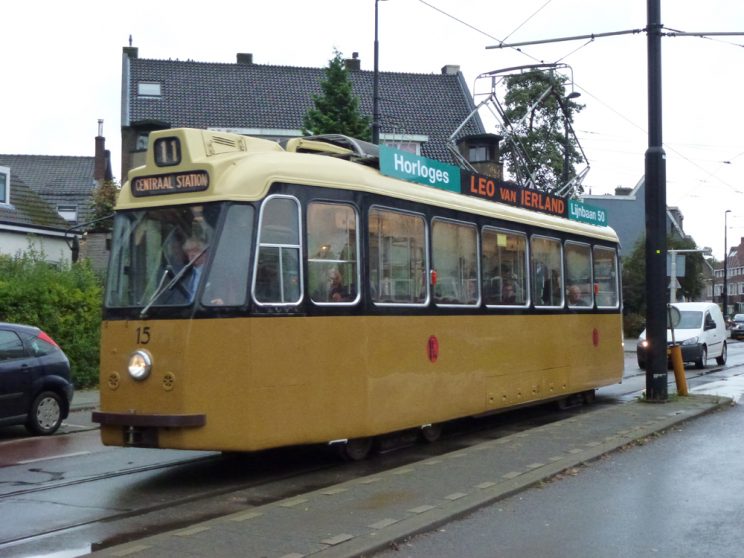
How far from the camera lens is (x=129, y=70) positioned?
4453 cm

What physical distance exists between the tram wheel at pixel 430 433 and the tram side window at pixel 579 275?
13.0 ft

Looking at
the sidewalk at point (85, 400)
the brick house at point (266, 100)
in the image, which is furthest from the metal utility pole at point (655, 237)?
the brick house at point (266, 100)

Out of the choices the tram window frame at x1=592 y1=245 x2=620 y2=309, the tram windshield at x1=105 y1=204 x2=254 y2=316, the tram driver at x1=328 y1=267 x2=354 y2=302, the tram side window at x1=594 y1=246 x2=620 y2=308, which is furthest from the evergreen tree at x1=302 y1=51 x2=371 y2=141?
the tram windshield at x1=105 y1=204 x2=254 y2=316

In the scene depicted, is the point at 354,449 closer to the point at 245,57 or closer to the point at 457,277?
the point at 457,277

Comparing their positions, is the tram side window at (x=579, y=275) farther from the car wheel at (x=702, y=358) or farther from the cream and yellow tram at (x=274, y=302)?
the car wheel at (x=702, y=358)

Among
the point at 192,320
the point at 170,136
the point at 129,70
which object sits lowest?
the point at 192,320

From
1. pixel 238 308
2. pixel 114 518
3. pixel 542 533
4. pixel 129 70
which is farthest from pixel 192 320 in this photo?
pixel 129 70

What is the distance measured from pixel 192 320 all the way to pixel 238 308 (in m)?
0.42

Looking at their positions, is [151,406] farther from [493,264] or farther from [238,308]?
[493,264]

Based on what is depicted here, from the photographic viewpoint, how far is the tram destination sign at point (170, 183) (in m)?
8.98

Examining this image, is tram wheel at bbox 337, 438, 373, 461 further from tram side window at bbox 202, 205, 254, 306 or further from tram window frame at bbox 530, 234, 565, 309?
tram window frame at bbox 530, 234, 565, 309

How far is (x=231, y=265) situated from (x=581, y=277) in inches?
321

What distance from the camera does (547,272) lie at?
46.5 ft

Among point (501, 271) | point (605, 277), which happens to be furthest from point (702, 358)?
point (501, 271)
